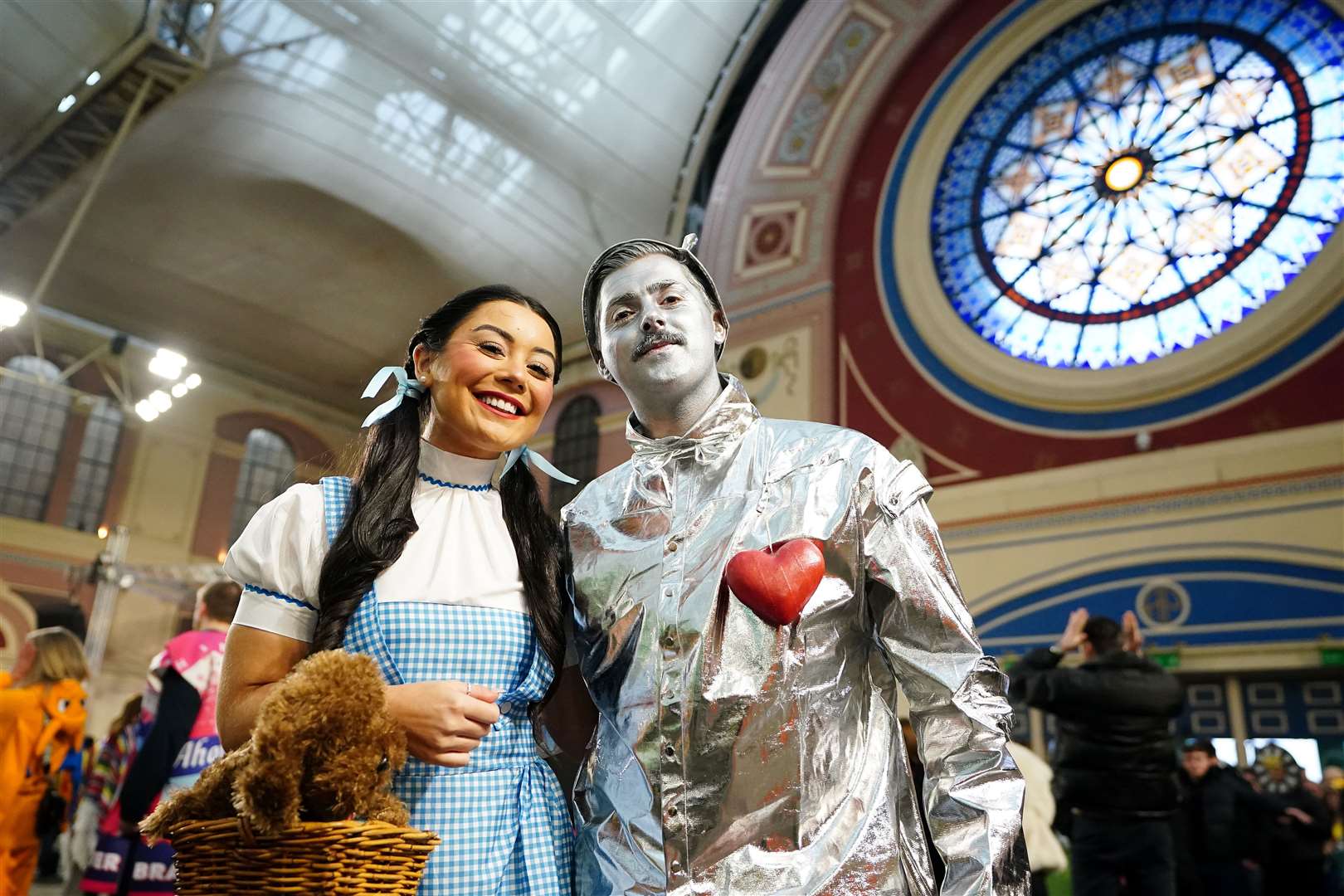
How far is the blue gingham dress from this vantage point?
4.12 feet

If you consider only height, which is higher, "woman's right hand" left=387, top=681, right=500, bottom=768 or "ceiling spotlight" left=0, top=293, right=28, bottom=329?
"ceiling spotlight" left=0, top=293, right=28, bottom=329

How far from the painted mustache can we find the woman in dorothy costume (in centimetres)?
15

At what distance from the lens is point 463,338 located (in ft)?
5.05

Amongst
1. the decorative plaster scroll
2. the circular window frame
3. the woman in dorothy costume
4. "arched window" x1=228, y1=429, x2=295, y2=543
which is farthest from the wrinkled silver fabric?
"arched window" x1=228, y1=429, x2=295, y2=543

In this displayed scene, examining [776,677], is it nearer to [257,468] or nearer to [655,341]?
[655,341]

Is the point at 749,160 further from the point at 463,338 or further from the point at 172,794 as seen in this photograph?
the point at 172,794

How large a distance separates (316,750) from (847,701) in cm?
71

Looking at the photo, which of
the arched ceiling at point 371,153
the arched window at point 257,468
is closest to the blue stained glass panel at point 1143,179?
the arched ceiling at point 371,153

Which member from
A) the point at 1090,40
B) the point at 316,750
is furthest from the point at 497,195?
Result: the point at 316,750

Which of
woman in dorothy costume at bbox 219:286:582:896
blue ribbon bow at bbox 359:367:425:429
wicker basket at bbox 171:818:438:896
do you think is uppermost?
blue ribbon bow at bbox 359:367:425:429

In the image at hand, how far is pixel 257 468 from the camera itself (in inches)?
603

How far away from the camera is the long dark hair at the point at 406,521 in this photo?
4.26ft

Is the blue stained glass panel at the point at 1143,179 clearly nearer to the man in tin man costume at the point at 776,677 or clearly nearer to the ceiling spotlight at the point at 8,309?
the man in tin man costume at the point at 776,677

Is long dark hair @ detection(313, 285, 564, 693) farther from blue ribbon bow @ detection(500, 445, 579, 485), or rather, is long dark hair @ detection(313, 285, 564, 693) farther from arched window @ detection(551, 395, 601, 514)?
arched window @ detection(551, 395, 601, 514)
